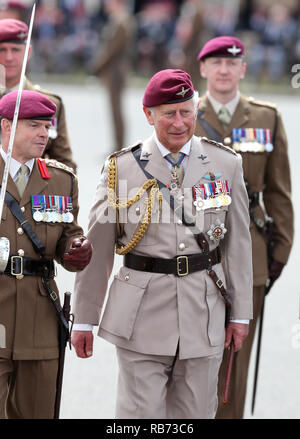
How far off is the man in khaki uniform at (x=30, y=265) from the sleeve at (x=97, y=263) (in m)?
0.10

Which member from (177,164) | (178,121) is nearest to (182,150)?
(177,164)

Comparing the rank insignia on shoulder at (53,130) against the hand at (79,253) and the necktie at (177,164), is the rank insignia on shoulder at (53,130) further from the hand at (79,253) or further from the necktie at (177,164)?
the hand at (79,253)

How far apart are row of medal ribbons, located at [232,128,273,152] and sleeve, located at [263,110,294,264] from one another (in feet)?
0.16

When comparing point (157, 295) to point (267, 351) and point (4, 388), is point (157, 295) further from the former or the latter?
point (267, 351)

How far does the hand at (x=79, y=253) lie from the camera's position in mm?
4137

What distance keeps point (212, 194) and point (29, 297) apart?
0.86m

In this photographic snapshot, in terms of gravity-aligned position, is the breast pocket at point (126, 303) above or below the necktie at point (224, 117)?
below

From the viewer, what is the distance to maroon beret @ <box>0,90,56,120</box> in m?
4.29

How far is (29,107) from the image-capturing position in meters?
4.29

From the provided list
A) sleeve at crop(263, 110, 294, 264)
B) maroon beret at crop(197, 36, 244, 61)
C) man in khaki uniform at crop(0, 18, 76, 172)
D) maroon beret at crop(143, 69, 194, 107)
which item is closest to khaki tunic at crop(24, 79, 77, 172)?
man in khaki uniform at crop(0, 18, 76, 172)

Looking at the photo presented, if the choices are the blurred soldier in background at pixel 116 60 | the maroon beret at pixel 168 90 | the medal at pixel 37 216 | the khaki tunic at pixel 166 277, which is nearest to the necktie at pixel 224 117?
the khaki tunic at pixel 166 277

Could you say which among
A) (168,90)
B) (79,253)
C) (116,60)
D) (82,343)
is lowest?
(82,343)

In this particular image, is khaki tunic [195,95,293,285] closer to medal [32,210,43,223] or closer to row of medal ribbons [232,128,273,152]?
row of medal ribbons [232,128,273,152]

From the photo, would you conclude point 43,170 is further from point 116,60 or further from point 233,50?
point 116,60
